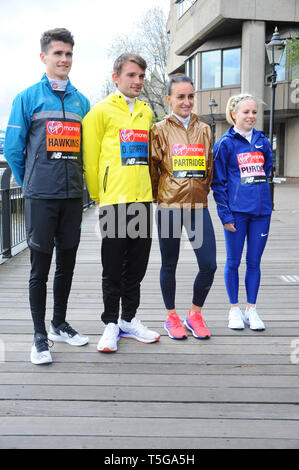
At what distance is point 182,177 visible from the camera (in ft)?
11.2

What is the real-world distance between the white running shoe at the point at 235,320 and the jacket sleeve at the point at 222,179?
2.66 feet

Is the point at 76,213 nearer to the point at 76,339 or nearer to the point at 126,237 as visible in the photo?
the point at 126,237

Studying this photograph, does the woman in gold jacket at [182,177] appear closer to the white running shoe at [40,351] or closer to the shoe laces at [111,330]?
the shoe laces at [111,330]

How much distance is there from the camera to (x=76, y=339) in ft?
11.5

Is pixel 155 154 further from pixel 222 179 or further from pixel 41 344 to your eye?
pixel 41 344

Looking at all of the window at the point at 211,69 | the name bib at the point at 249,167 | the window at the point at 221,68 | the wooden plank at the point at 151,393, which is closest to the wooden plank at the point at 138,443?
the wooden plank at the point at 151,393

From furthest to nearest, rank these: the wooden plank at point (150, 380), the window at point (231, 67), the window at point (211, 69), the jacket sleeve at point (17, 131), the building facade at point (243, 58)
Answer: the window at point (211, 69)
the window at point (231, 67)
the building facade at point (243, 58)
the jacket sleeve at point (17, 131)
the wooden plank at point (150, 380)

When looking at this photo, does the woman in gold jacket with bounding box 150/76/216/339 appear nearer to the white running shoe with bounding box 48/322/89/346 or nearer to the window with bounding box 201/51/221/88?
the white running shoe with bounding box 48/322/89/346

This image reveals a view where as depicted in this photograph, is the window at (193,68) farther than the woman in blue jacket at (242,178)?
Yes

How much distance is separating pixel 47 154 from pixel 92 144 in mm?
312

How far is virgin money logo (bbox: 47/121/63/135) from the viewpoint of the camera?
10.1ft

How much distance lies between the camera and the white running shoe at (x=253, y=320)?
3.83 metres
